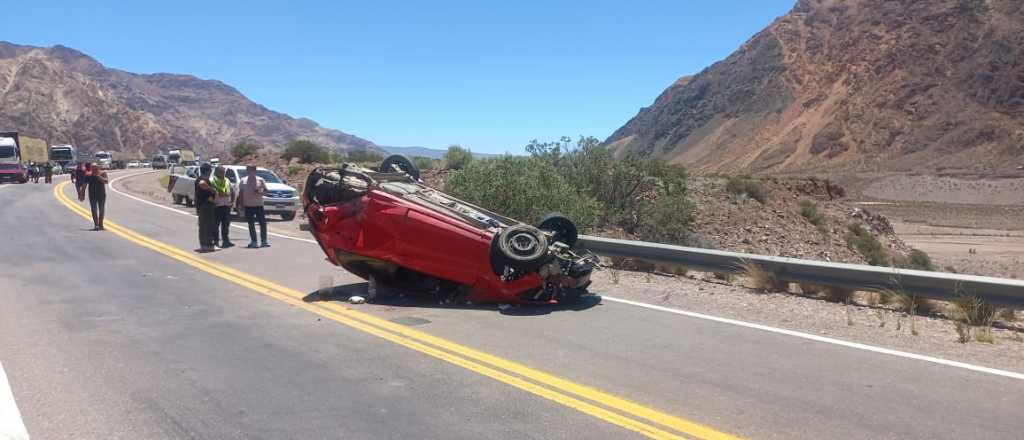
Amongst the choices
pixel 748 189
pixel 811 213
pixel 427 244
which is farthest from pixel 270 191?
pixel 811 213

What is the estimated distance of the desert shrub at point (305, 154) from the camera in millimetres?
62278

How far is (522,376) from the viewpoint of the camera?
6.79 m

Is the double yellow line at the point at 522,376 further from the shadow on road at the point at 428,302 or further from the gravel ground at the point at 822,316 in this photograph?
the gravel ground at the point at 822,316

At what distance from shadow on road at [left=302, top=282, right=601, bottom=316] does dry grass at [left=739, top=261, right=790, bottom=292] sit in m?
2.17

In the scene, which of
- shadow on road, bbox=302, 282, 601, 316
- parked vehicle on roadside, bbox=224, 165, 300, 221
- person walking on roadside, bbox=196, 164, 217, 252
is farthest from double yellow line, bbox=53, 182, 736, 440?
parked vehicle on roadside, bbox=224, 165, 300, 221

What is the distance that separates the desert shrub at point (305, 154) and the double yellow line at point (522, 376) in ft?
172

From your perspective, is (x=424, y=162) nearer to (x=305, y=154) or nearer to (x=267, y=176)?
Answer: (x=305, y=154)

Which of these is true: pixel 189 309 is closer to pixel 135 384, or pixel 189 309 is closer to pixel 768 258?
pixel 135 384

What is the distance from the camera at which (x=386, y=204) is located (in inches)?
398

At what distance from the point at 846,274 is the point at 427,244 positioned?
505cm

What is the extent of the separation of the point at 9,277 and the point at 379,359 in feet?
28.0

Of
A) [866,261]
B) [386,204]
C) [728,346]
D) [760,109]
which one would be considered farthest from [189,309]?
[760,109]

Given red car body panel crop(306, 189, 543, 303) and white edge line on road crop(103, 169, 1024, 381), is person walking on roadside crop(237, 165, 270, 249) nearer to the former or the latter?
red car body panel crop(306, 189, 543, 303)

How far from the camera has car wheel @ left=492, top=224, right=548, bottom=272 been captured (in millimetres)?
9422
